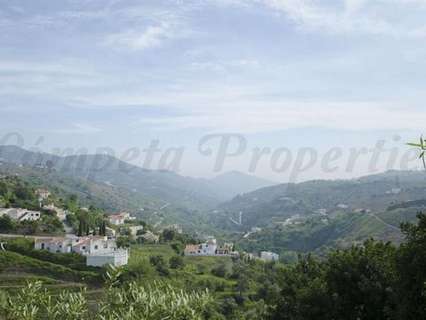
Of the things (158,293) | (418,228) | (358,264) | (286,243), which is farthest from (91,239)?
(286,243)

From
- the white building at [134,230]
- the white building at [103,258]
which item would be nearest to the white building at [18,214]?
the white building at [103,258]

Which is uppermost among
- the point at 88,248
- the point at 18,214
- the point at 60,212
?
the point at 18,214

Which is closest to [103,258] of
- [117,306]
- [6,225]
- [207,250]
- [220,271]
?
[220,271]

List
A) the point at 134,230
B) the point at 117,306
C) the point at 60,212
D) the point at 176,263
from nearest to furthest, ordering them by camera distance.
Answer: the point at 117,306, the point at 176,263, the point at 60,212, the point at 134,230

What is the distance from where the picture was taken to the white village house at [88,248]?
5403cm

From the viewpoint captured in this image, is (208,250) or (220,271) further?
(208,250)

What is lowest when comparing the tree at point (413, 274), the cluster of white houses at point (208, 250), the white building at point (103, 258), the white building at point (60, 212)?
the cluster of white houses at point (208, 250)

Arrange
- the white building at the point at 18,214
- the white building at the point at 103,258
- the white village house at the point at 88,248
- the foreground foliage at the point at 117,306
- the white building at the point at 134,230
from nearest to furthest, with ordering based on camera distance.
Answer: the foreground foliage at the point at 117,306
the white building at the point at 103,258
the white village house at the point at 88,248
the white building at the point at 18,214
the white building at the point at 134,230

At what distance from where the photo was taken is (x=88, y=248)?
57.6m

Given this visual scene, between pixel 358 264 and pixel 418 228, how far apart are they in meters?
5.24

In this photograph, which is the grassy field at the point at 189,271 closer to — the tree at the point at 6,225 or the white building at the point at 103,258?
the white building at the point at 103,258

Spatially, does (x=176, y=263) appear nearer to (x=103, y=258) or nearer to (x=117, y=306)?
(x=103, y=258)

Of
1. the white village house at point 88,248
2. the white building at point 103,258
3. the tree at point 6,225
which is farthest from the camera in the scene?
the tree at point 6,225

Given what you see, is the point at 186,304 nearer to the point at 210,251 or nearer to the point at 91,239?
the point at 91,239
